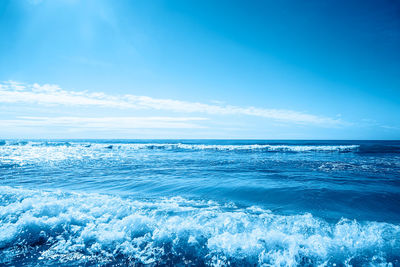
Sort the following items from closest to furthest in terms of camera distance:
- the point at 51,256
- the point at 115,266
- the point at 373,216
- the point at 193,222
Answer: the point at 115,266, the point at 51,256, the point at 193,222, the point at 373,216

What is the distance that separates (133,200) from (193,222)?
2549 millimetres

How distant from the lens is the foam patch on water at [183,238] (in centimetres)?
297

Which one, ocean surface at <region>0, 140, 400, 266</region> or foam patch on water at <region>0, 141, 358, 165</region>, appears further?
foam patch on water at <region>0, 141, 358, 165</region>

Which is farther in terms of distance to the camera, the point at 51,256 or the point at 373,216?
the point at 373,216

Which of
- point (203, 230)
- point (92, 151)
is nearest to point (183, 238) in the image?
point (203, 230)

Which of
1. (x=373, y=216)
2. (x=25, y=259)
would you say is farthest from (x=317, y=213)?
(x=25, y=259)

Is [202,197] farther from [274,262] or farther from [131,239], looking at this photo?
[274,262]

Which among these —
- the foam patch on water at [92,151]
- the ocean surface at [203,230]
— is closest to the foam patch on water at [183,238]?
the ocean surface at [203,230]

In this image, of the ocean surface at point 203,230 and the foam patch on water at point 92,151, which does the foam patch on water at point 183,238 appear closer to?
the ocean surface at point 203,230

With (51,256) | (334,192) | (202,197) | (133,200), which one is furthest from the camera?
(334,192)

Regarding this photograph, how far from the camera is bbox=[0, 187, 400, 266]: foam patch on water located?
9.75 feet

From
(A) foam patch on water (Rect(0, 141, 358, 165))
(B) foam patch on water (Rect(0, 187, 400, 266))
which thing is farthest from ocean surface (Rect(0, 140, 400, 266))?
(A) foam patch on water (Rect(0, 141, 358, 165))

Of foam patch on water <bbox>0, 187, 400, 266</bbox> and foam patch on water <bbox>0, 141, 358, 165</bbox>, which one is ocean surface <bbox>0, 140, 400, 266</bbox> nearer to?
foam patch on water <bbox>0, 187, 400, 266</bbox>

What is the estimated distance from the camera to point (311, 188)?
7.10 meters
